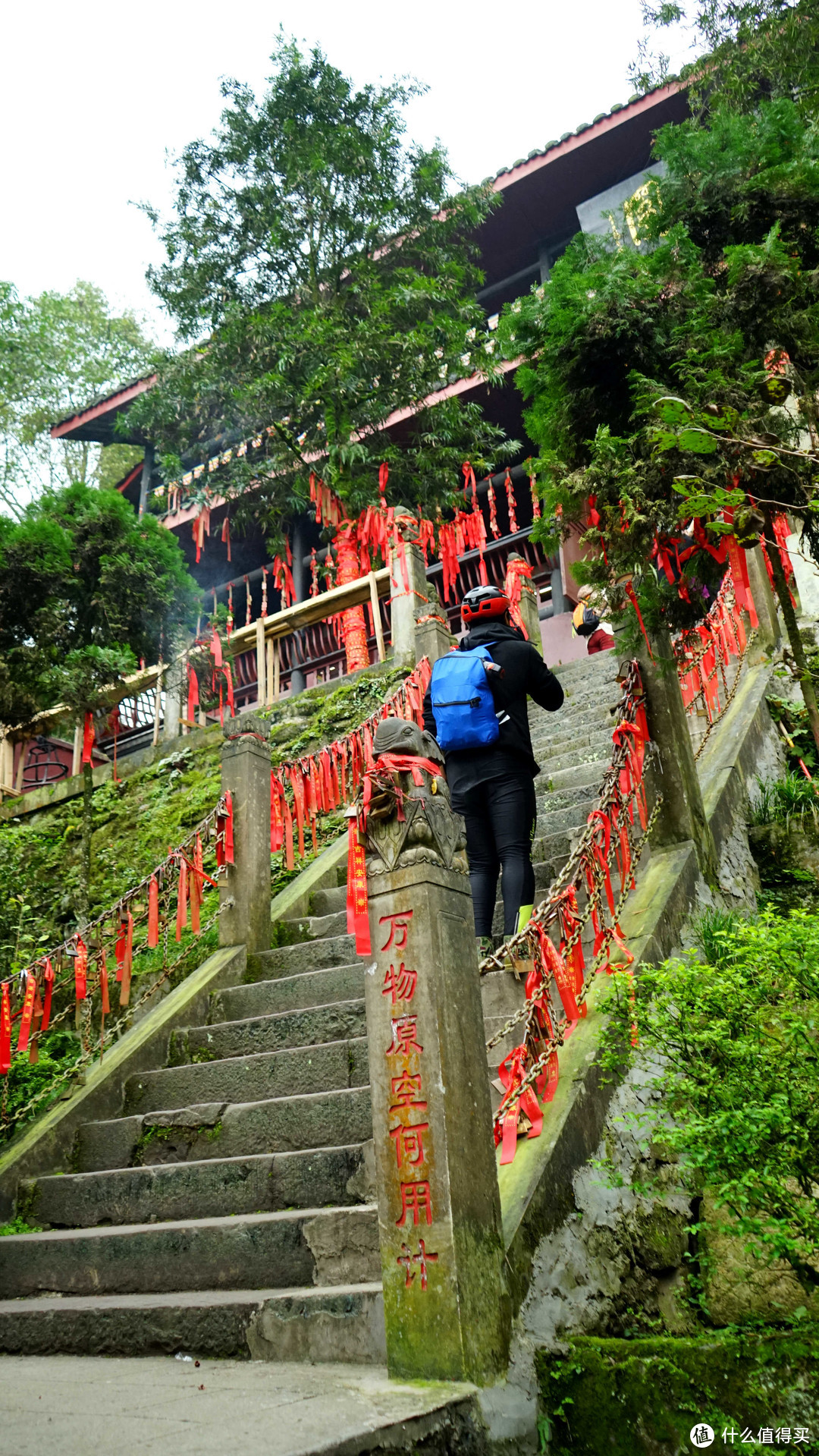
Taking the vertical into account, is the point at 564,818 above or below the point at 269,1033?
above

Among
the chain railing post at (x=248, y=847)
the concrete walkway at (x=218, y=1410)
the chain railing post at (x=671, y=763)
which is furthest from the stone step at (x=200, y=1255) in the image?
the chain railing post at (x=671, y=763)

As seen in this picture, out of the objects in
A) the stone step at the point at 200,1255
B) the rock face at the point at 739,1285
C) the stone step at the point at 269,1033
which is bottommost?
the rock face at the point at 739,1285

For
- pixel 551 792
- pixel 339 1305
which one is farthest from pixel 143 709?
pixel 339 1305

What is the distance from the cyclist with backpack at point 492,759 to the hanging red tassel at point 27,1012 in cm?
296

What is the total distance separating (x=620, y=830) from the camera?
5402 mm

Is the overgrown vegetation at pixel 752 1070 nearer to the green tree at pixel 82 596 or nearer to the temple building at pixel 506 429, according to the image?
the green tree at pixel 82 596

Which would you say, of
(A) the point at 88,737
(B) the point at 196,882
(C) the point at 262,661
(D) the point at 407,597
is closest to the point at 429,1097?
(B) the point at 196,882

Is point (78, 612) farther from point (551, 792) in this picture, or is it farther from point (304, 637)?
point (304, 637)

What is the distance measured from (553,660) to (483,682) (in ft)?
32.2

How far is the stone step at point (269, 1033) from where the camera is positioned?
531 cm

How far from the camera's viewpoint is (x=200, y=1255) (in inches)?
166

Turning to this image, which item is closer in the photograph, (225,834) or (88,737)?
(225,834)

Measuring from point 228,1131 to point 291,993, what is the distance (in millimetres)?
1086

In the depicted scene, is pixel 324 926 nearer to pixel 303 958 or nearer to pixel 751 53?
pixel 303 958
